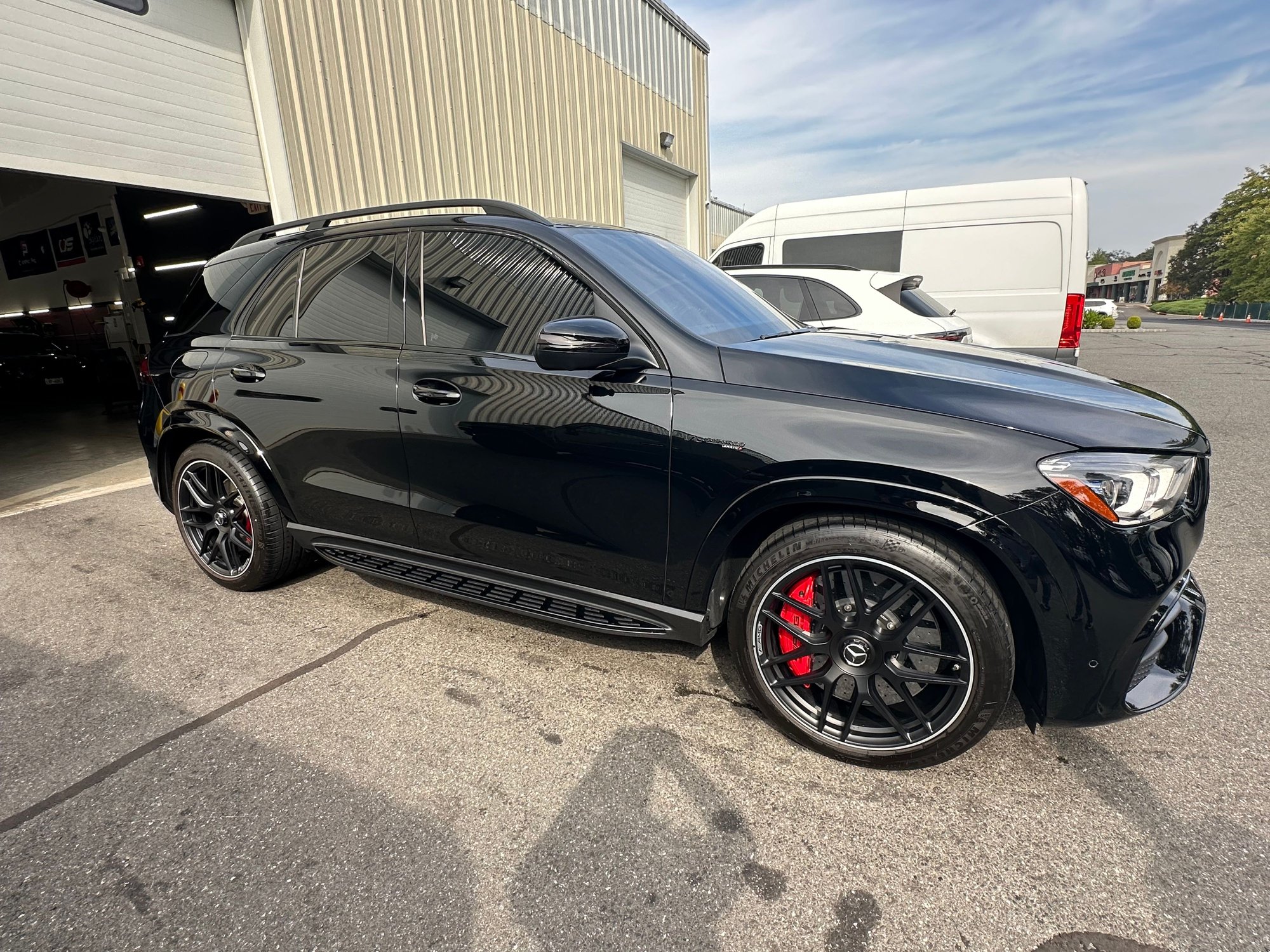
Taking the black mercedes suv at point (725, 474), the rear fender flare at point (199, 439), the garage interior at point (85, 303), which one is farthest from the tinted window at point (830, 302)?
the garage interior at point (85, 303)

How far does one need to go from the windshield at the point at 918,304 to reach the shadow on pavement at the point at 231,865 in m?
5.30

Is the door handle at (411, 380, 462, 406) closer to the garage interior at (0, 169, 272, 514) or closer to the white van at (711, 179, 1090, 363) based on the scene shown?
the garage interior at (0, 169, 272, 514)

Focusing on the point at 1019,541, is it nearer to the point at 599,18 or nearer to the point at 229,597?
the point at 229,597

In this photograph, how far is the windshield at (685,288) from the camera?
226cm

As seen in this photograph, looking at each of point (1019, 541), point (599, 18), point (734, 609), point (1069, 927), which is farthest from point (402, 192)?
point (1069, 927)

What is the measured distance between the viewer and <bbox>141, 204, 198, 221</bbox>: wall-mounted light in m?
9.49

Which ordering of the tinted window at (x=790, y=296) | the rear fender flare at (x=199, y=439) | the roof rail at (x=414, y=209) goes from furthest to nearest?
1. the tinted window at (x=790, y=296)
2. the rear fender flare at (x=199, y=439)
3. the roof rail at (x=414, y=209)

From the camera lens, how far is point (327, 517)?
A: 2828 mm

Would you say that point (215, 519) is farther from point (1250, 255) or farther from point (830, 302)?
point (1250, 255)

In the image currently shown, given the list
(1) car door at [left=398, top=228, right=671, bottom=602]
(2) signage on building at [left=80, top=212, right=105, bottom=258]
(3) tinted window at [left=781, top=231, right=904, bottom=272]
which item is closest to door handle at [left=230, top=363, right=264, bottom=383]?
(1) car door at [left=398, top=228, right=671, bottom=602]

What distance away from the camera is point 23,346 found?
39.2 ft

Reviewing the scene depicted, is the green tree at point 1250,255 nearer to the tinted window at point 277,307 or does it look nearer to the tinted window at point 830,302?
the tinted window at point 830,302

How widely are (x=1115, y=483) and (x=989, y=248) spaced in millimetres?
7056

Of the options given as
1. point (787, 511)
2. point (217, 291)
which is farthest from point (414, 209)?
point (787, 511)
